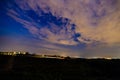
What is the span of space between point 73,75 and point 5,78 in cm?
859

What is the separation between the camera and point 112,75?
26.6 m

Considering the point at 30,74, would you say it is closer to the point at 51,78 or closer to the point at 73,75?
the point at 51,78

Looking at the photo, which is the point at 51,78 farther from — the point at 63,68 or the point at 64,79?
the point at 63,68

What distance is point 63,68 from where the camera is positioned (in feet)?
90.9

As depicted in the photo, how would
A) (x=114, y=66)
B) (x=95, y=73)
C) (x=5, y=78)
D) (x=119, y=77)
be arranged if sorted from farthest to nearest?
(x=114, y=66) < (x=119, y=77) < (x=95, y=73) < (x=5, y=78)

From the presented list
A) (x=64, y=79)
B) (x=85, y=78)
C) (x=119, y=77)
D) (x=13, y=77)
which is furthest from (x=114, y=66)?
(x=13, y=77)

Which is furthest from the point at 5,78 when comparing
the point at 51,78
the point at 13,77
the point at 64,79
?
the point at 64,79

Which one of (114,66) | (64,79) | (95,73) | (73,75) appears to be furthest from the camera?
(114,66)

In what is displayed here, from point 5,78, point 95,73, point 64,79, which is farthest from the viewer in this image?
point 95,73

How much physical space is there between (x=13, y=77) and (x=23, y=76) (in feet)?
3.72

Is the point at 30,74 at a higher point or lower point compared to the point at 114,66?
lower

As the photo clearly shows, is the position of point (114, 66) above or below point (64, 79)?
above

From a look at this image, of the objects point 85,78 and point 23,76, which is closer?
point 23,76

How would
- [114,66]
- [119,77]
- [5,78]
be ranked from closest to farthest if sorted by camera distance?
[5,78] → [119,77] → [114,66]
